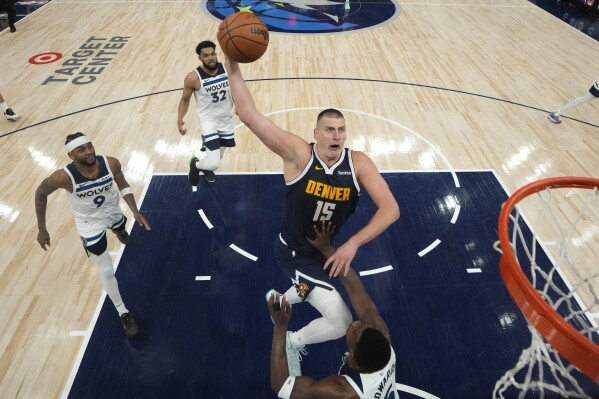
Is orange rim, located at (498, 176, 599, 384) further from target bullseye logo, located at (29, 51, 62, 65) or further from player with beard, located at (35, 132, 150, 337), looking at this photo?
target bullseye logo, located at (29, 51, 62, 65)

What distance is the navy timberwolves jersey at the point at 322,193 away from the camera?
3.18m

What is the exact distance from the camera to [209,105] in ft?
17.8

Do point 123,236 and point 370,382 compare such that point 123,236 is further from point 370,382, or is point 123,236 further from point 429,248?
point 429,248

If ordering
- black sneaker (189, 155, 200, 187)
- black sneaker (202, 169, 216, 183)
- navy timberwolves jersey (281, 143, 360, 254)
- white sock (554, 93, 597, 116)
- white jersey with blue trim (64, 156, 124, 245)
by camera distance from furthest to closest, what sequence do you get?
white sock (554, 93, 597, 116) < black sneaker (202, 169, 216, 183) < black sneaker (189, 155, 200, 187) < white jersey with blue trim (64, 156, 124, 245) < navy timberwolves jersey (281, 143, 360, 254)

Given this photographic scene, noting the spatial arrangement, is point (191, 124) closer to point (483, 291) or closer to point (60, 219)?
point (60, 219)

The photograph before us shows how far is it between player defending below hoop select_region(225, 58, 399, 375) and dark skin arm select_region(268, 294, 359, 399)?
456mm

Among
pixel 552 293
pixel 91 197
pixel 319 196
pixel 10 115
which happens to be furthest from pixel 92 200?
pixel 10 115

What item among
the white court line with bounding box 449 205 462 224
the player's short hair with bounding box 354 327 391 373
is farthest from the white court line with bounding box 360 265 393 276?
the player's short hair with bounding box 354 327 391 373

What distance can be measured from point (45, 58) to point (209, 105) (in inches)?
266

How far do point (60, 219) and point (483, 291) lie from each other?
5.34m

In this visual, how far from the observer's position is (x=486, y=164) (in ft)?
21.5

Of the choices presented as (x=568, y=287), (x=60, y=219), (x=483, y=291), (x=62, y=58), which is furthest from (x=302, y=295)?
(x=62, y=58)

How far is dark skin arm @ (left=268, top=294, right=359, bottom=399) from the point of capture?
2.43 m

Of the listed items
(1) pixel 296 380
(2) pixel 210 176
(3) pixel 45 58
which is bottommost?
(3) pixel 45 58
